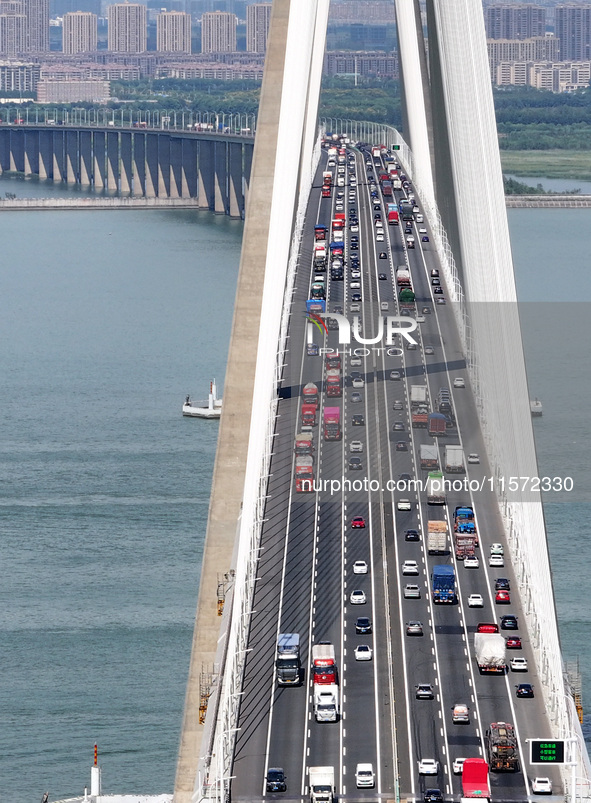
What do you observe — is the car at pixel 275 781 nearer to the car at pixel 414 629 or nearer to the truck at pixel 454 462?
the car at pixel 414 629

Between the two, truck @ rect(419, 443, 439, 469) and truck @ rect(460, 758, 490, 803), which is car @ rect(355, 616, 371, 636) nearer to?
truck @ rect(460, 758, 490, 803)

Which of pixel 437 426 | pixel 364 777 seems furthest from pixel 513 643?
pixel 437 426

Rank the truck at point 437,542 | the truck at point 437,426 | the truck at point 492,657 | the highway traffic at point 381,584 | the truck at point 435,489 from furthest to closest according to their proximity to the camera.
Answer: the truck at point 437,426, the truck at point 435,489, the truck at point 437,542, the truck at point 492,657, the highway traffic at point 381,584

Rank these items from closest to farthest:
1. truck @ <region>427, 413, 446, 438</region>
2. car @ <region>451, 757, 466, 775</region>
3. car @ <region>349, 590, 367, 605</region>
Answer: car @ <region>451, 757, 466, 775</region>
car @ <region>349, 590, 367, 605</region>
truck @ <region>427, 413, 446, 438</region>

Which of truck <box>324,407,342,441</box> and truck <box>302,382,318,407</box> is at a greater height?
truck <box>302,382,318,407</box>

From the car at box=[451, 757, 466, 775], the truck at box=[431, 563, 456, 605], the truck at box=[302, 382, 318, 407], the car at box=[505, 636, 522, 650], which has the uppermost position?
the truck at box=[302, 382, 318, 407]

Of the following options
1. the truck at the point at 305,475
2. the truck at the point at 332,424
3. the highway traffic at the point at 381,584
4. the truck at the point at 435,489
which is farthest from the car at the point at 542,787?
the truck at the point at 332,424

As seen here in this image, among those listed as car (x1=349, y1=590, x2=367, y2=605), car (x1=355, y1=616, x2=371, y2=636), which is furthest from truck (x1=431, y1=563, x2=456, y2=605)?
car (x1=355, y1=616, x2=371, y2=636)
